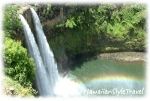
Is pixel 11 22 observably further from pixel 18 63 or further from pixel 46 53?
pixel 46 53

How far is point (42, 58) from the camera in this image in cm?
809

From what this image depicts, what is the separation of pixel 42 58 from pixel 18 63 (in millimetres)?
1291

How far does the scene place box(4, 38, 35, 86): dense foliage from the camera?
6.59m

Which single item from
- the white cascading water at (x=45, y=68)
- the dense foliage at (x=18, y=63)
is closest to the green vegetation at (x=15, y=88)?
the dense foliage at (x=18, y=63)

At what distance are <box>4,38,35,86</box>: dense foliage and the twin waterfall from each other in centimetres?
41

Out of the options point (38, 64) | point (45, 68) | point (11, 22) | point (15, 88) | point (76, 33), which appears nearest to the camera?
point (15, 88)

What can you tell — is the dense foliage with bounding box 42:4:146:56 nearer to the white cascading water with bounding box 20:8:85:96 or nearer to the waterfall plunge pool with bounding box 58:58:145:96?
the white cascading water with bounding box 20:8:85:96

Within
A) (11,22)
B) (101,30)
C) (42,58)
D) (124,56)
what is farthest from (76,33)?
(11,22)

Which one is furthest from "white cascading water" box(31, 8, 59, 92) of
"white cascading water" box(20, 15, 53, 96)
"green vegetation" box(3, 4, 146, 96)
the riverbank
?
the riverbank

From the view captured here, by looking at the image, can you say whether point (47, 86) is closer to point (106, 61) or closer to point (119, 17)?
point (106, 61)

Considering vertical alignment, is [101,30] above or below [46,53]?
above

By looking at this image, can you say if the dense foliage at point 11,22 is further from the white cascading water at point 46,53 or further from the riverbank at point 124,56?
the riverbank at point 124,56

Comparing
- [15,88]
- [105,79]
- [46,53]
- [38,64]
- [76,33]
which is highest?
[76,33]

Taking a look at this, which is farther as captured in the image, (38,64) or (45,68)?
(45,68)
